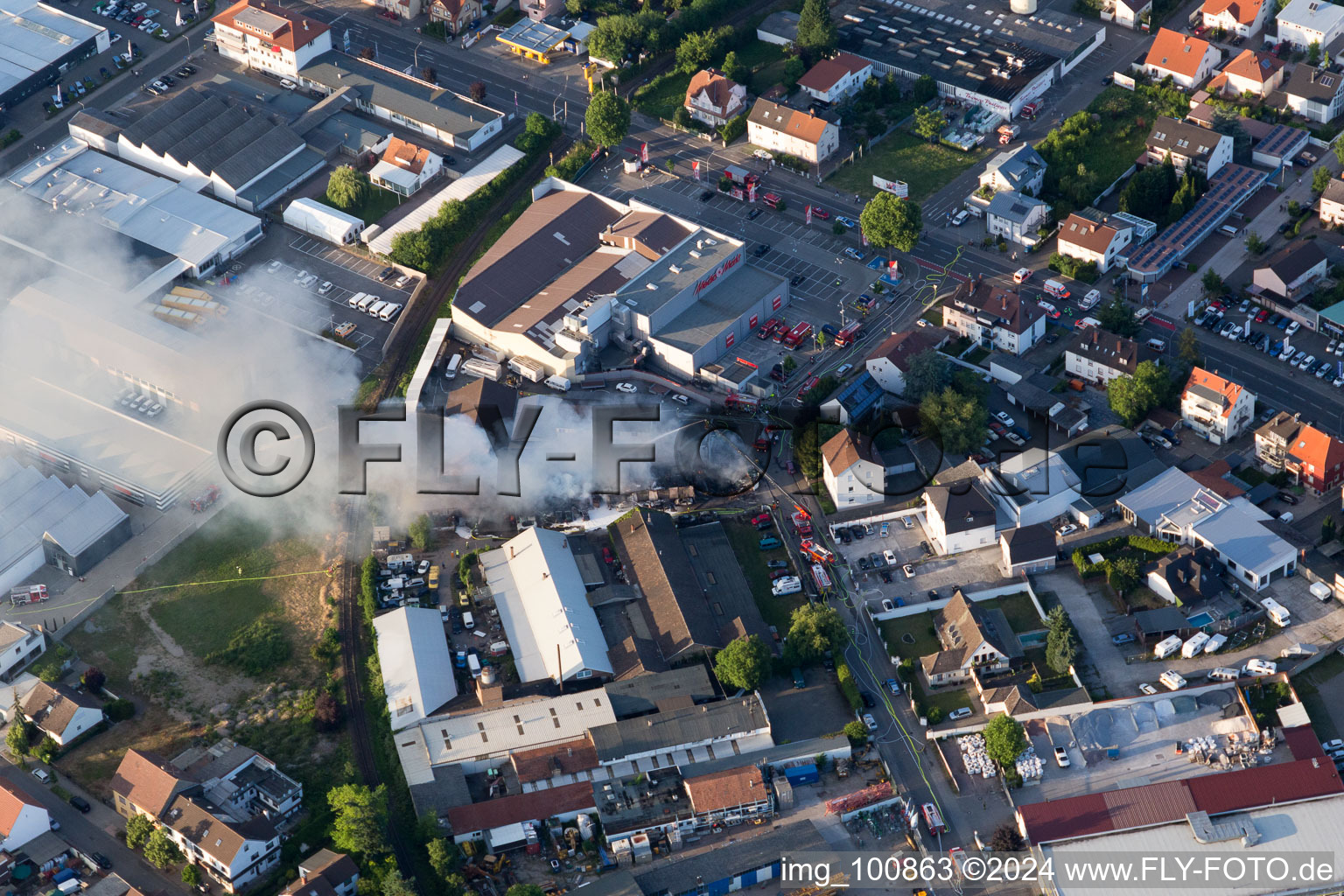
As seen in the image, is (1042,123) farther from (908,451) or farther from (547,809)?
(547,809)

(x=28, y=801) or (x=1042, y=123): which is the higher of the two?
(x=1042, y=123)

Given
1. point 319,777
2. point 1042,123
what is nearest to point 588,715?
point 319,777

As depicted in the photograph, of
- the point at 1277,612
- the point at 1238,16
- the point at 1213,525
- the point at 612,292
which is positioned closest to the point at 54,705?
the point at 612,292

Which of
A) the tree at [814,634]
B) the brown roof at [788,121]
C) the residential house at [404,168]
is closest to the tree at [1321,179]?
the brown roof at [788,121]

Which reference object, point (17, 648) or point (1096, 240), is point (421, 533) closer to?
point (17, 648)

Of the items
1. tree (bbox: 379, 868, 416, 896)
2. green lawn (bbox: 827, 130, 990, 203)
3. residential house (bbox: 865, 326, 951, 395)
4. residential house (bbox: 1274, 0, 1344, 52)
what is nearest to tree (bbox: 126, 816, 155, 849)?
tree (bbox: 379, 868, 416, 896)

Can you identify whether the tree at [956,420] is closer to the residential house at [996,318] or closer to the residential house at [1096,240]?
the residential house at [996,318]

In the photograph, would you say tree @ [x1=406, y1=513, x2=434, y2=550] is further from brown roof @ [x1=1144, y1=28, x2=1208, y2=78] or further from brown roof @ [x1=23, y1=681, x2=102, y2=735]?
brown roof @ [x1=1144, y1=28, x2=1208, y2=78]
